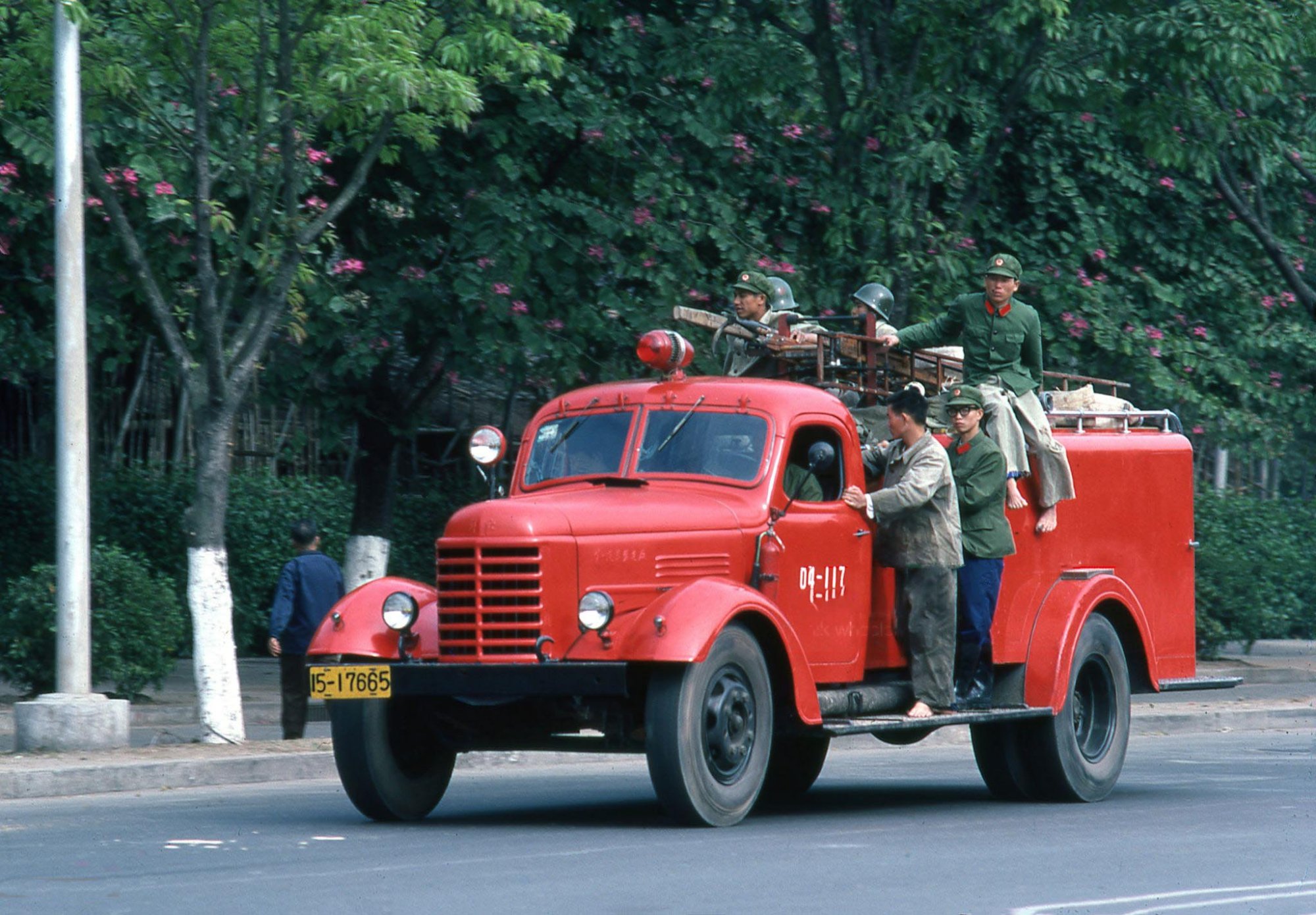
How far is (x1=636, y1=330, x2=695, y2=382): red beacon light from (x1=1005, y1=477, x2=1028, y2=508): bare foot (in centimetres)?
195

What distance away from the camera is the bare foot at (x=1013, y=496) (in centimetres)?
1108

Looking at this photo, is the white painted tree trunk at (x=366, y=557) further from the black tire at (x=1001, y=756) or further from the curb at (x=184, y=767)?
the black tire at (x=1001, y=756)

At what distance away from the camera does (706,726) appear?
9.22m

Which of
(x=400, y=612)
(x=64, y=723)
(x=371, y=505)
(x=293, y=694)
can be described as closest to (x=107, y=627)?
(x=293, y=694)

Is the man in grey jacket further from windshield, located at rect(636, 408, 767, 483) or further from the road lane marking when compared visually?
the road lane marking

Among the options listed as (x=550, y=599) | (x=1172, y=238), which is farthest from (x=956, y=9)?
(x=550, y=599)

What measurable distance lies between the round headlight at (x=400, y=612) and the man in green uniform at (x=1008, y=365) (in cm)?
321

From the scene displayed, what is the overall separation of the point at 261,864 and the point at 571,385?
9.31m

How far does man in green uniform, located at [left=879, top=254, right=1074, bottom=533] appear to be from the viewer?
440 inches

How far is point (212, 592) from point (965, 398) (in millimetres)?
5617

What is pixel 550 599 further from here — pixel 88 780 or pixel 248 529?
pixel 248 529

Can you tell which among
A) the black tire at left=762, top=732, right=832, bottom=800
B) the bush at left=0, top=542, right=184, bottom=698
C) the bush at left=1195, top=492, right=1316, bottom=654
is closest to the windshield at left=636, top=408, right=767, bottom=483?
the black tire at left=762, top=732, right=832, bottom=800

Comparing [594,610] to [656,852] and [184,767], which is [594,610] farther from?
[184,767]

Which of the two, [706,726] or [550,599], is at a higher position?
[550,599]
